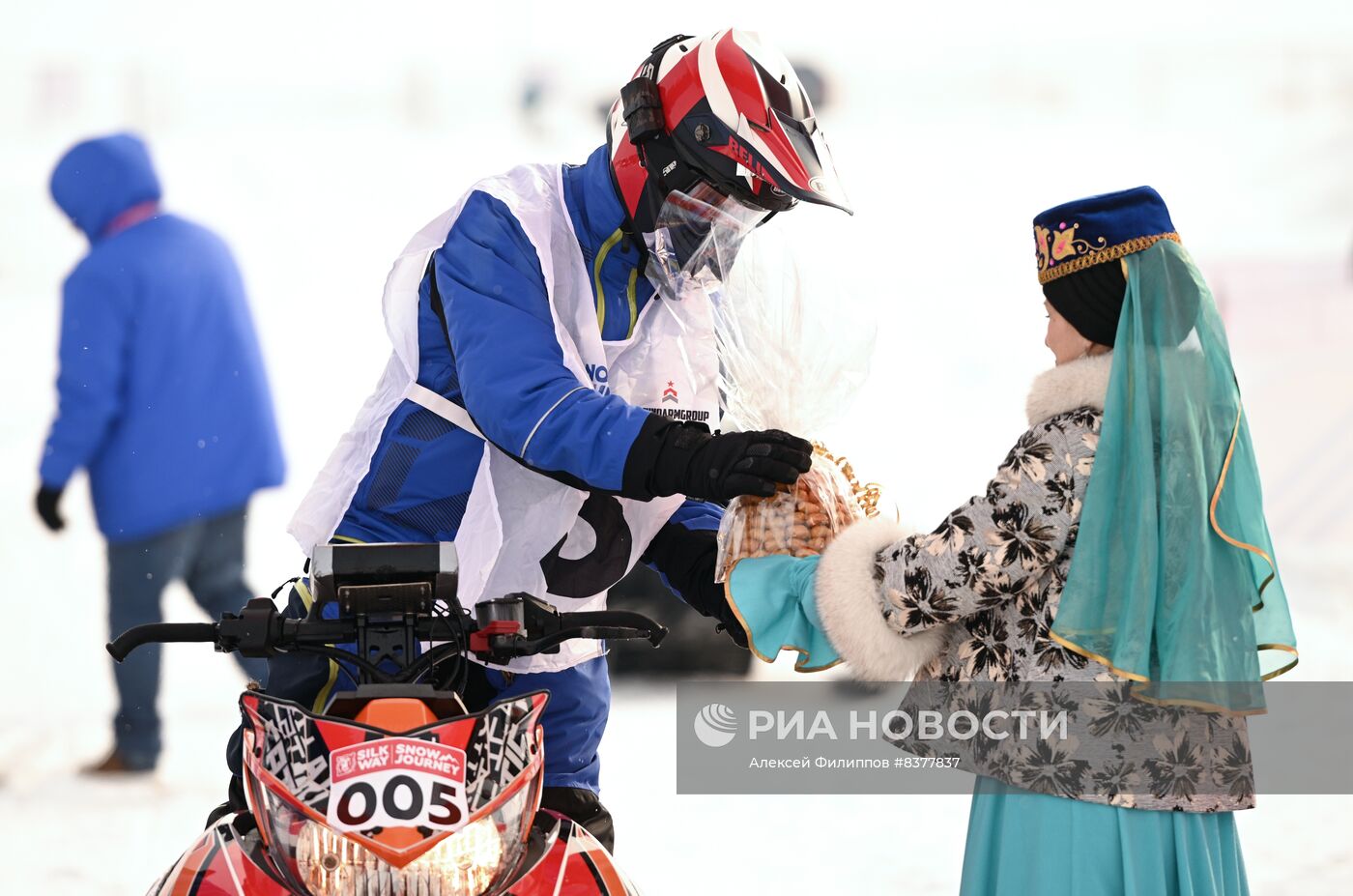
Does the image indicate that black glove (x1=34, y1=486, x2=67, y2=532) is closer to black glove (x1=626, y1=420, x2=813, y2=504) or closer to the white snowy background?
the white snowy background

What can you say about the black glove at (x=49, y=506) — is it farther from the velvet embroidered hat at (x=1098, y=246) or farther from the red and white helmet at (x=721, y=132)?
the velvet embroidered hat at (x=1098, y=246)

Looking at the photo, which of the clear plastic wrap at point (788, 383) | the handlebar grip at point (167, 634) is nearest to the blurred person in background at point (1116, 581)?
the clear plastic wrap at point (788, 383)

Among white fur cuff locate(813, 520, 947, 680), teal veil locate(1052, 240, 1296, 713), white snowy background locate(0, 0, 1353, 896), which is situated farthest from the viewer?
white snowy background locate(0, 0, 1353, 896)

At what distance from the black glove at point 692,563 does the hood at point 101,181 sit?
251 cm

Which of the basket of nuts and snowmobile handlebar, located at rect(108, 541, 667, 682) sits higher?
the basket of nuts

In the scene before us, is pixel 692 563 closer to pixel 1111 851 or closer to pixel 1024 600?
pixel 1024 600

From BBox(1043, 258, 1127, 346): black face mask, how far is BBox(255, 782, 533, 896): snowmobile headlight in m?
0.85

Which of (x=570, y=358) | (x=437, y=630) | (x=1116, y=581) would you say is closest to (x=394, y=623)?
(x=437, y=630)

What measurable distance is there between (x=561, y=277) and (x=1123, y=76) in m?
3.26

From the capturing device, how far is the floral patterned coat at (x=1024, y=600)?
1.72 meters

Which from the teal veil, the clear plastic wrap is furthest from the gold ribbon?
the teal veil

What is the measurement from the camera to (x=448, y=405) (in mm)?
2023

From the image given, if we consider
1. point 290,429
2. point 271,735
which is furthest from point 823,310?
point 290,429

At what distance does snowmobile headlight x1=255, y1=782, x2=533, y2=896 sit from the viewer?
1.31 metres
